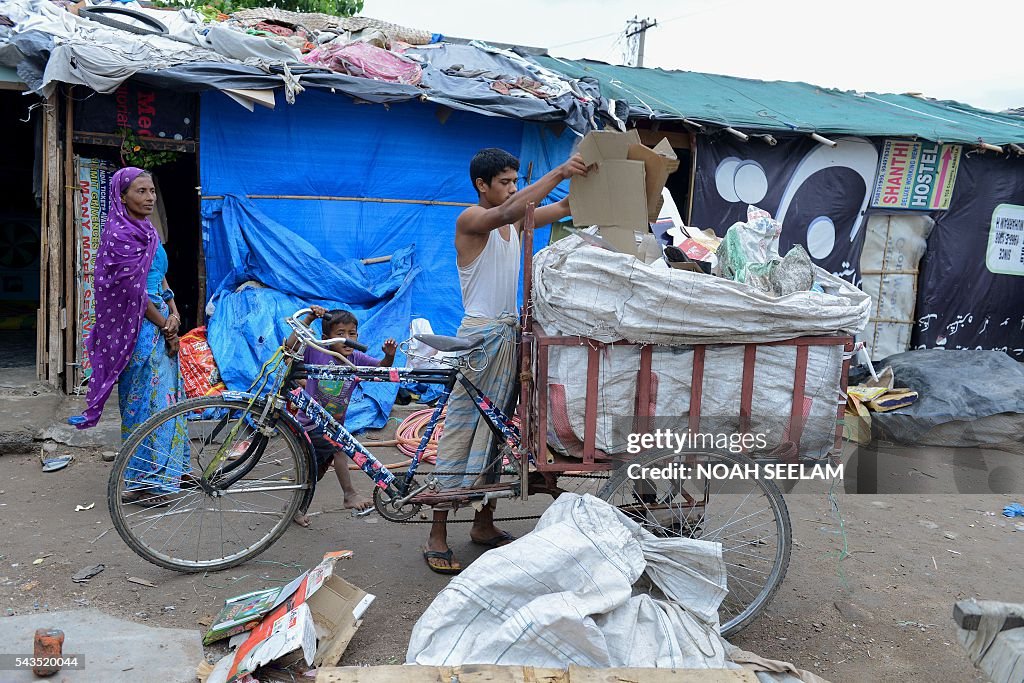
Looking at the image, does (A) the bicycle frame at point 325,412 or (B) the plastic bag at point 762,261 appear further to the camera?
(A) the bicycle frame at point 325,412

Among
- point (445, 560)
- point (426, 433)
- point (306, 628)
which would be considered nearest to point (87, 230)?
point (426, 433)

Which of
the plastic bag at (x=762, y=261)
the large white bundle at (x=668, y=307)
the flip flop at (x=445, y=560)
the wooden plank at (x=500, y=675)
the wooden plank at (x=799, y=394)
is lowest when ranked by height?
the flip flop at (x=445, y=560)

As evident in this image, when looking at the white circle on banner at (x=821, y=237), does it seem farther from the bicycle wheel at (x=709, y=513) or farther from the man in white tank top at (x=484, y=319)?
the man in white tank top at (x=484, y=319)

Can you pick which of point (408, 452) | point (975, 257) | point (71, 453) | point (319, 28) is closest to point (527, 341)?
point (408, 452)

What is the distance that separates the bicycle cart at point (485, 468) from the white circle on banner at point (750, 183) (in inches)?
197

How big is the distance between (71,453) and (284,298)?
1994 mm

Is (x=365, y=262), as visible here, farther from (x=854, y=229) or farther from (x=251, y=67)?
(x=854, y=229)

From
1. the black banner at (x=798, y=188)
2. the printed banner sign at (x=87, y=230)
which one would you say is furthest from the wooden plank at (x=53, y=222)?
the black banner at (x=798, y=188)

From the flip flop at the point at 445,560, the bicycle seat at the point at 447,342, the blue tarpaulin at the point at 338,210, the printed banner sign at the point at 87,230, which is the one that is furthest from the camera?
the blue tarpaulin at the point at 338,210

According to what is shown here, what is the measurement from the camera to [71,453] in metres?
5.08

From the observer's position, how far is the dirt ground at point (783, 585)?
3.08 meters

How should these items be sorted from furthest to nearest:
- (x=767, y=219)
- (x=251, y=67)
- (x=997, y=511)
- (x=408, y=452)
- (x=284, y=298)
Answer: (x=284, y=298) → (x=251, y=67) → (x=408, y=452) → (x=997, y=511) → (x=767, y=219)

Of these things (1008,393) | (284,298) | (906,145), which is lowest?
(1008,393)

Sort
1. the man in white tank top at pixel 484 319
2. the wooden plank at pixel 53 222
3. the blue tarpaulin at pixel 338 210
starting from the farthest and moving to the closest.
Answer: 1. the blue tarpaulin at pixel 338 210
2. the wooden plank at pixel 53 222
3. the man in white tank top at pixel 484 319
